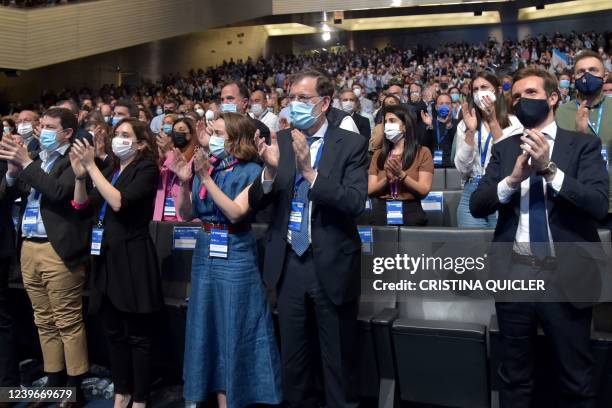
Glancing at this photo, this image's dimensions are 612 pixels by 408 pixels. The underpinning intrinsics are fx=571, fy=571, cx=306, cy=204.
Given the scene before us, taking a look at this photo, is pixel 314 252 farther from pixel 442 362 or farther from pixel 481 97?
pixel 481 97

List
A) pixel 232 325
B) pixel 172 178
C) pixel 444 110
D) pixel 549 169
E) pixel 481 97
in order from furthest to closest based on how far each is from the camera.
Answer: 1. pixel 444 110
2. pixel 172 178
3. pixel 481 97
4. pixel 232 325
5. pixel 549 169

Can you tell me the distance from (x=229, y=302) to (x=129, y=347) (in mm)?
745

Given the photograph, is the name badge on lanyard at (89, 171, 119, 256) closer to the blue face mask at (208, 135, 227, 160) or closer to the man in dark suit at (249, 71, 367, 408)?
the blue face mask at (208, 135, 227, 160)

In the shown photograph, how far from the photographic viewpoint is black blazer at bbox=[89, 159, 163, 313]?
9.82ft

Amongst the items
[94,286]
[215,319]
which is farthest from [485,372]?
[94,286]

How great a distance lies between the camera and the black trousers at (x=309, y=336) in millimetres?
2564

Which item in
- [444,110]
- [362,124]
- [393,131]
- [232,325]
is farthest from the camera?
[444,110]

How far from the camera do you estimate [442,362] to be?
8.88ft

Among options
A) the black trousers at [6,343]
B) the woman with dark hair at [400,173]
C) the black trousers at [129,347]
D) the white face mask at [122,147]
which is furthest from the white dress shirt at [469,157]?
the black trousers at [6,343]

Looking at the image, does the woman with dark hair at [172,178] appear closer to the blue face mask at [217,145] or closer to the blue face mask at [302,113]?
the blue face mask at [217,145]

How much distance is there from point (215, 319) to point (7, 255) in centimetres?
162

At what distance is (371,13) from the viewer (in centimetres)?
2456

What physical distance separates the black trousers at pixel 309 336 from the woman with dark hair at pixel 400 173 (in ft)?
3.75

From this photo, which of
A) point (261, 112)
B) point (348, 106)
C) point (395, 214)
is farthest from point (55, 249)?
point (261, 112)
